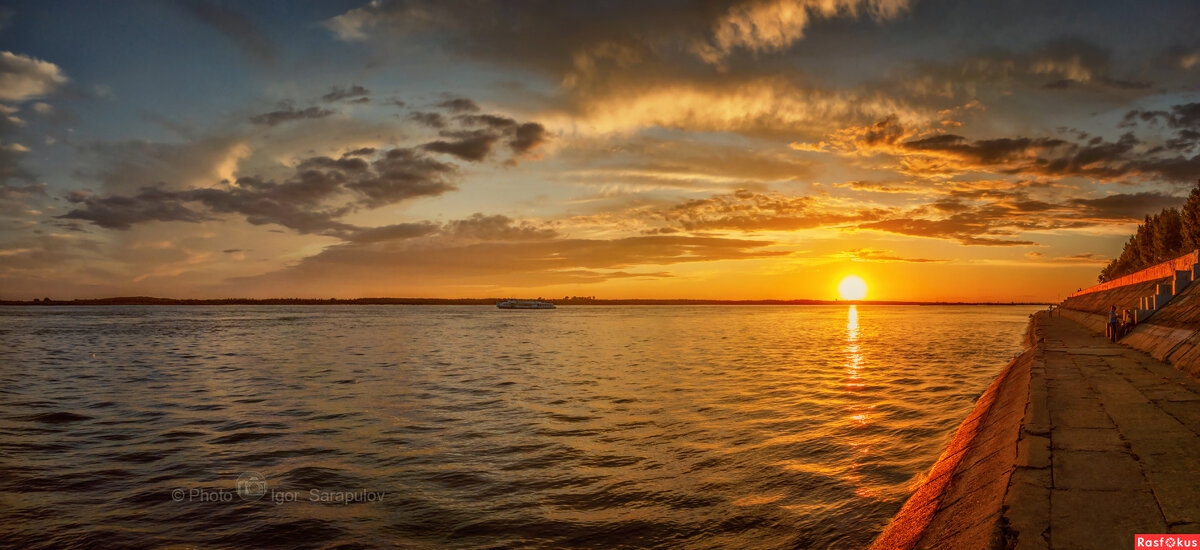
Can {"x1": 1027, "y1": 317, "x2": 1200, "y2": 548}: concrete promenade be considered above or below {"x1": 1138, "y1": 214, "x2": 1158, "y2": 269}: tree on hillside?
below

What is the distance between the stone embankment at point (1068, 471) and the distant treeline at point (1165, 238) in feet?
288

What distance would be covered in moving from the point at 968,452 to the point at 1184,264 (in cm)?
3545

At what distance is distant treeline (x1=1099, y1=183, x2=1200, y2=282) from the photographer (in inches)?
3807

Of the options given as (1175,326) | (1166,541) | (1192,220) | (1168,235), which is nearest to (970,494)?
(1166,541)

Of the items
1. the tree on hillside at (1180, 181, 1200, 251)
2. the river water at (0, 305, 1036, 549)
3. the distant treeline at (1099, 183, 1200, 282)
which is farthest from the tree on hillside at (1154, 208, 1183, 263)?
the river water at (0, 305, 1036, 549)

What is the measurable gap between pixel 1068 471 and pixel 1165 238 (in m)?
153

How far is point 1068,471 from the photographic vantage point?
25.0 feet

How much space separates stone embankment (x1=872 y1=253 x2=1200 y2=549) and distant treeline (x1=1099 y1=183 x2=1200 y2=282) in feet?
288

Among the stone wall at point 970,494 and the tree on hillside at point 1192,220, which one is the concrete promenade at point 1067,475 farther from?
the tree on hillside at point 1192,220

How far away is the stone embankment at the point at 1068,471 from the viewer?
5906 millimetres

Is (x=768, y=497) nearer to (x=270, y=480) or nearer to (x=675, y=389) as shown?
(x=270, y=480)

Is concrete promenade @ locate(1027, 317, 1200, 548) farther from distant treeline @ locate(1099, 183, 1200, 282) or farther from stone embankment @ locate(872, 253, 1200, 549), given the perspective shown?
distant treeline @ locate(1099, 183, 1200, 282)

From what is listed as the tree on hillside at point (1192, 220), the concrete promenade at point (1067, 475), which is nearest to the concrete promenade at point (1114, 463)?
the concrete promenade at point (1067, 475)

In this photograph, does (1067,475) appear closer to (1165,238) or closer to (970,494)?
(970,494)
